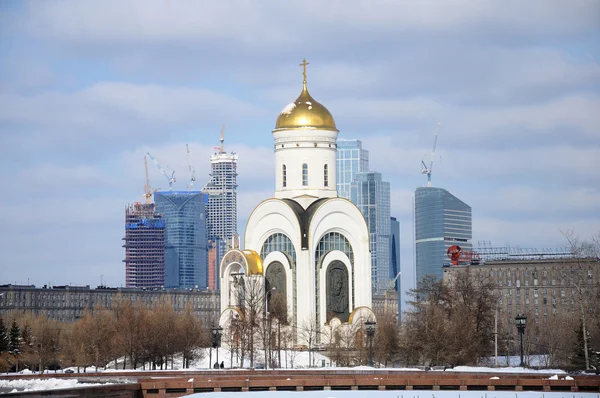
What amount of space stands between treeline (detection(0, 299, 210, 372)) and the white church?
5088 millimetres

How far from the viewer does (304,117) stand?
3821 inches

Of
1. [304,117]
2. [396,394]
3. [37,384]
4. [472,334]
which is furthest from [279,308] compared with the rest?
[396,394]

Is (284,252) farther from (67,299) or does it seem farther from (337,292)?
(67,299)

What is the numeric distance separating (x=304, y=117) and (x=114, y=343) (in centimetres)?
2332

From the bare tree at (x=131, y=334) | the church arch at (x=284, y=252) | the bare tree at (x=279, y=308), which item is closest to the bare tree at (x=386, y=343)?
the bare tree at (x=279, y=308)

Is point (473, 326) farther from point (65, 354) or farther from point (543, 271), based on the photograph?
point (543, 271)

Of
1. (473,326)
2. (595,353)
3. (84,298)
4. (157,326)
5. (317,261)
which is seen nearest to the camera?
(595,353)

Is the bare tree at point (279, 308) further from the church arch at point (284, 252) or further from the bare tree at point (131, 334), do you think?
the bare tree at point (131, 334)

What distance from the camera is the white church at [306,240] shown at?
305 feet

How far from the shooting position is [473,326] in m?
82.1

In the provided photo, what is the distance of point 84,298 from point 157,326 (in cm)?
6884

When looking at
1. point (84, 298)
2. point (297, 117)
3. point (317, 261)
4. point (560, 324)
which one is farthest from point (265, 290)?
point (84, 298)

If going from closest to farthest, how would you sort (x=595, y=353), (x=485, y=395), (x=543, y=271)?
(x=485, y=395), (x=595, y=353), (x=543, y=271)

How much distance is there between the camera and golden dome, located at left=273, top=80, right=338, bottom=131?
97000mm
